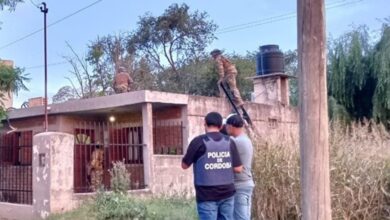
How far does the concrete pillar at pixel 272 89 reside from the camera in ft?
57.5

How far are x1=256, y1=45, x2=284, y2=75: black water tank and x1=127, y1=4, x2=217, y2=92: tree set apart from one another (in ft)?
34.5

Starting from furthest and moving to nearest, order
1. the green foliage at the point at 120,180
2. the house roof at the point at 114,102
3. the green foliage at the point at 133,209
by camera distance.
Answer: the house roof at the point at 114,102, the green foliage at the point at 120,180, the green foliage at the point at 133,209

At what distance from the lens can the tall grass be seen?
7.39 metres

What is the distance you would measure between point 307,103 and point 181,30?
25523 mm

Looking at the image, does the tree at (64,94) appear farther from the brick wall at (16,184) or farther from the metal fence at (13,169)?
the brick wall at (16,184)

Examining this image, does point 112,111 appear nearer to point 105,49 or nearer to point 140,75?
point 140,75

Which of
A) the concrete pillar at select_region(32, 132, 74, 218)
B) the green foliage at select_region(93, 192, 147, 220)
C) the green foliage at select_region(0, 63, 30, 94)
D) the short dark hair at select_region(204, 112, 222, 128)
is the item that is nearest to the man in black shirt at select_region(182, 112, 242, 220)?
the short dark hair at select_region(204, 112, 222, 128)

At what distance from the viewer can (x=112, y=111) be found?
15.8 metres

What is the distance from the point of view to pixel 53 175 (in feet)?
35.7

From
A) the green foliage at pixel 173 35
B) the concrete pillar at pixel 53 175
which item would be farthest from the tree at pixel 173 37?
the concrete pillar at pixel 53 175

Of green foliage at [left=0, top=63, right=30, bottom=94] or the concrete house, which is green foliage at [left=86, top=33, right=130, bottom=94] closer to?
the concrete house

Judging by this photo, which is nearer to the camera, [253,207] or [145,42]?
[253,207]

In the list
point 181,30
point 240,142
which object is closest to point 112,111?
point 240,142

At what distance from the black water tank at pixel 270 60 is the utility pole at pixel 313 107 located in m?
13.8
